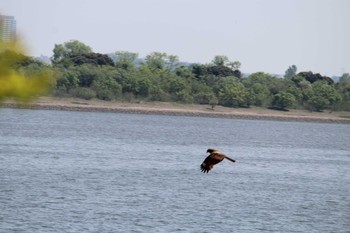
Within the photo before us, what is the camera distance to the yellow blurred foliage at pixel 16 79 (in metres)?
3.84

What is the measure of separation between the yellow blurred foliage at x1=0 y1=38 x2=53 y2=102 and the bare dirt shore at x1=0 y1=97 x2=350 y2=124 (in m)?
154

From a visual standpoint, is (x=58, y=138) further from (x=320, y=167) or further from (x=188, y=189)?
(x=188, y=189)

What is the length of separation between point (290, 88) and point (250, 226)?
133 metres

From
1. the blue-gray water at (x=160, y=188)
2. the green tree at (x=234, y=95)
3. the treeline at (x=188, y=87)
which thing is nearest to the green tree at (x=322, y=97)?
the treeline at (x=188, y=87)

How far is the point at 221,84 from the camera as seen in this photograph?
16575 centimetres

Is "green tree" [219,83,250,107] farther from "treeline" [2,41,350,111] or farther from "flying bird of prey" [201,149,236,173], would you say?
"flying bird of prey" [201,149,236,173]

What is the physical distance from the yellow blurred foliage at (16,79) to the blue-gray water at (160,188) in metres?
12.7

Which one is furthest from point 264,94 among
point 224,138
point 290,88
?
point 224,138

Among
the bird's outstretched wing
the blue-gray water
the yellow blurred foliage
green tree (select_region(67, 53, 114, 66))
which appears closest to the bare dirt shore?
green tree (select_region(67, 53, 114, 66))

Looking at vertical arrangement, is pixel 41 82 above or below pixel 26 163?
above

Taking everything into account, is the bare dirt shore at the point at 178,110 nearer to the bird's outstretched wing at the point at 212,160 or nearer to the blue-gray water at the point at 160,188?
the blue-gray water at the point at 160,188

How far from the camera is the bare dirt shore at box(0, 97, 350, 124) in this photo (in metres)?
162

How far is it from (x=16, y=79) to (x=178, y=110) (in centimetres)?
16484

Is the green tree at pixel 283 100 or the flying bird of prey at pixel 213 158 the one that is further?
the green tree at pixel 283 100
